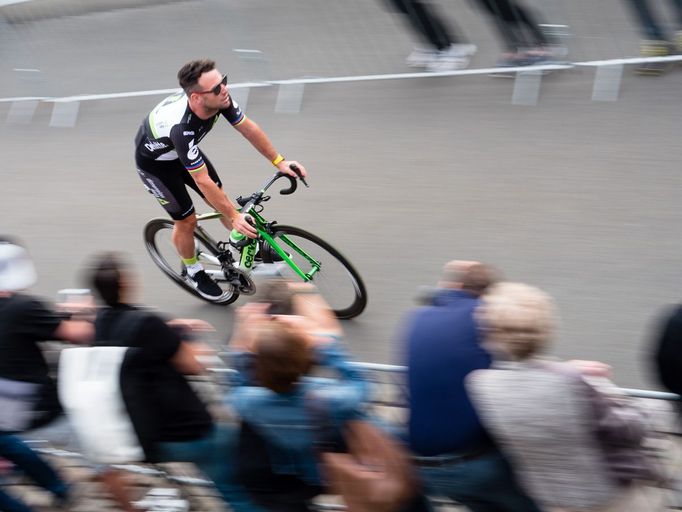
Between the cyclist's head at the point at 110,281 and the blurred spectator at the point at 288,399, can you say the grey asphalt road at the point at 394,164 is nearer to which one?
the blurred spectator at the point at 288,399

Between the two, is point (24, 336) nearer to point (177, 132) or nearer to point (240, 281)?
point (177, 132)

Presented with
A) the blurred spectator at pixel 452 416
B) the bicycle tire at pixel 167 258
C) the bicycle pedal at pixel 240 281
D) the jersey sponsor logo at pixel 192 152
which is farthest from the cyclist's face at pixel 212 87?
the blurred spectator at pixel 452 416

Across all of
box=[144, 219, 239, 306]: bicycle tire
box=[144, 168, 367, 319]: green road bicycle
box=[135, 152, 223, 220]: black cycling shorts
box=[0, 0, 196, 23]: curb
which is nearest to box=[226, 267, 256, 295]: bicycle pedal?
box=[144, 168, 367, 319]: green road bicycle

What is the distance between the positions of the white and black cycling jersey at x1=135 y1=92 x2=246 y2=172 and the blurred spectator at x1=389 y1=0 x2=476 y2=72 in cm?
254

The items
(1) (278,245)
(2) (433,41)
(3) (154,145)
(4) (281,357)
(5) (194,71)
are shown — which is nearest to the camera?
(4) (281,357)

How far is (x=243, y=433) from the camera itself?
3174 millimetres

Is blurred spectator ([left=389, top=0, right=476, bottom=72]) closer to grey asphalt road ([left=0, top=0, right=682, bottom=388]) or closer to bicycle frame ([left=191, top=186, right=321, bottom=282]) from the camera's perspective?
grey asphalt road ([left=0, top=0, right=682, bottom=388])

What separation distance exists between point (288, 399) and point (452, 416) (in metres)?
0.59

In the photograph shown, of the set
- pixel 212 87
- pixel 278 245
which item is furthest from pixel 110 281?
pixel 278 245

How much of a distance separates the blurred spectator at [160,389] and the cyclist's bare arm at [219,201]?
115cm

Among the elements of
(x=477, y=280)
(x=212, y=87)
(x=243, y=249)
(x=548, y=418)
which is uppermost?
(x=212, y=87)

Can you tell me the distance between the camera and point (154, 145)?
500cm

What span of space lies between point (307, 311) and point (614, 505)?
1279 millimetres

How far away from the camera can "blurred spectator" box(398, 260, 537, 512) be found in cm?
297
